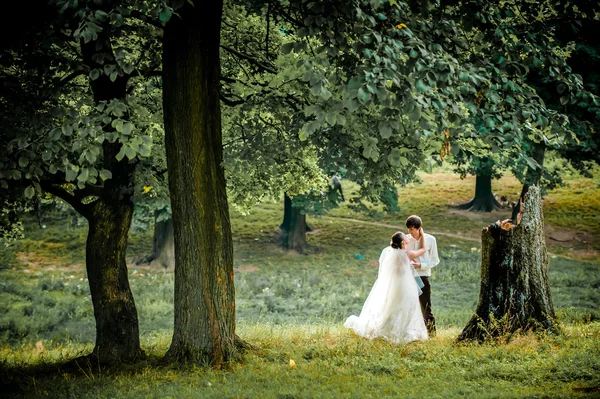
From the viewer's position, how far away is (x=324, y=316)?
1878 cm

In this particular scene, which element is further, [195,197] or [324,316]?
[324,316]

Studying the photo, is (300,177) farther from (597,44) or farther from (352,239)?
(352,239)

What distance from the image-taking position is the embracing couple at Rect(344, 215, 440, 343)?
1047cm

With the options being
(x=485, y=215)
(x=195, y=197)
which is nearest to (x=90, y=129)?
(x=195, y=197)

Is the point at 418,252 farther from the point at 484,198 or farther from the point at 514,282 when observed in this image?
the point at 484,198

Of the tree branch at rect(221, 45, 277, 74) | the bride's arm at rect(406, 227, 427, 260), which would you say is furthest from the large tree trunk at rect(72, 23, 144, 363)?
the bride's arm at rect(406, 227, 427, 260)

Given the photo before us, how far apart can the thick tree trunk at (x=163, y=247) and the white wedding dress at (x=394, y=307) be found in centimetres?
1944

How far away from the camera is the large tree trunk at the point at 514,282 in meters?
8.92

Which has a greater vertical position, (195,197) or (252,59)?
(252,59)

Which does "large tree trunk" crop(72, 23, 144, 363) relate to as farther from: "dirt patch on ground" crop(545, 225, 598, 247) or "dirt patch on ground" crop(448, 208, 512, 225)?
"dirt patch on ground" crop(448, 208, 512, 225)

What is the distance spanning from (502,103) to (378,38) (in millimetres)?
2402

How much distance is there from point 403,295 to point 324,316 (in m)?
8.49

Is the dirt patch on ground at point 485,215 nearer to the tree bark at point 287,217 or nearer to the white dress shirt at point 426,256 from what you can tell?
the tree bark at point 287,217

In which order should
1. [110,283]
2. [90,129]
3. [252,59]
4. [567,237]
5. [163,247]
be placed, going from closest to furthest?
[90,129]
[110,283]
[252,59]
[163,247]
[567,237]
